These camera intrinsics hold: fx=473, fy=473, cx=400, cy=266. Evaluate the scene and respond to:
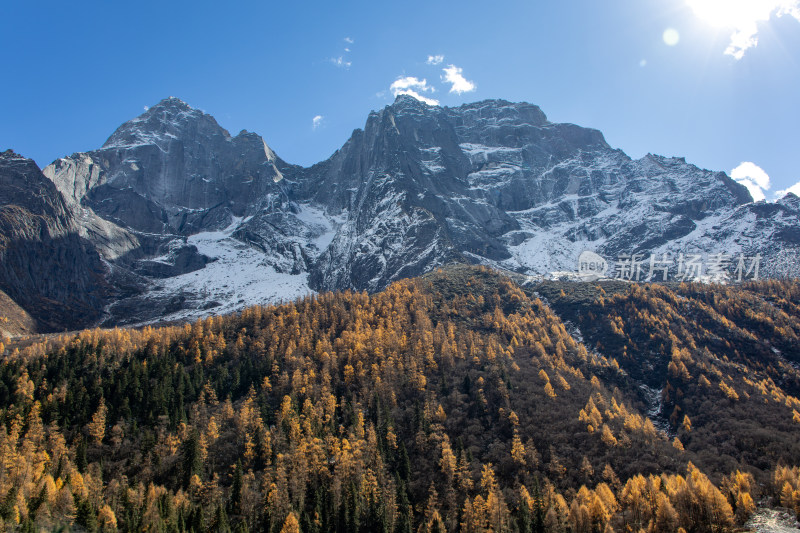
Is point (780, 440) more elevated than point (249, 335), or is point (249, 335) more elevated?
point (249, 335)

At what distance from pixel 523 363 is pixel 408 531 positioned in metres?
80.3

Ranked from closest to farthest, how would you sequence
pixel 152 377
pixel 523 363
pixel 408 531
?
pixel 408 531
pixel 152 377
pixel 523 363

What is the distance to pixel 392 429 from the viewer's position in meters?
115

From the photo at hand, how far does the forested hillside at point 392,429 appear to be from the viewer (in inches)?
3376

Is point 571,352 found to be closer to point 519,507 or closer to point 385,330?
point 385,330

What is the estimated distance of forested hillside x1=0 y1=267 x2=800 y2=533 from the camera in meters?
85.8

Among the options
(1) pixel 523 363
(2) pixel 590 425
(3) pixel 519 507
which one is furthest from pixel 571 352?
(3) pixel 519 507

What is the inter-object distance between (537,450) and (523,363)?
44526mm

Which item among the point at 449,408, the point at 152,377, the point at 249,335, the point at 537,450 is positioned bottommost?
the point at 537,450

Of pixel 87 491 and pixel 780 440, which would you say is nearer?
pixel 87 491


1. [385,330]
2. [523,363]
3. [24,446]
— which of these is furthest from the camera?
[385,330]

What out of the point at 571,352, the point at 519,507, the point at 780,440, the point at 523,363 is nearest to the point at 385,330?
the point at 523,363

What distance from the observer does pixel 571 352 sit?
172500 mm

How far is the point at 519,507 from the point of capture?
88.9 metres
